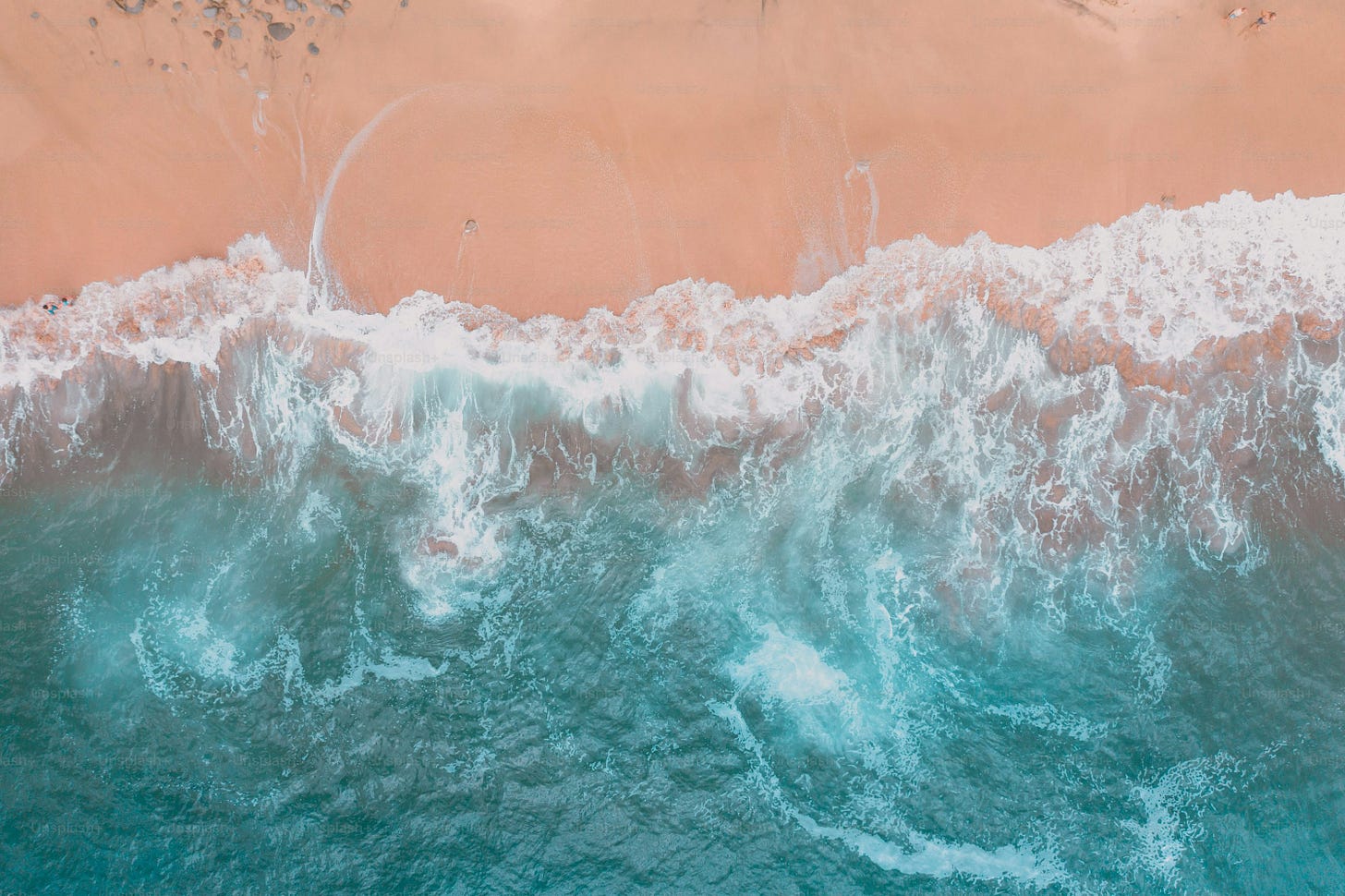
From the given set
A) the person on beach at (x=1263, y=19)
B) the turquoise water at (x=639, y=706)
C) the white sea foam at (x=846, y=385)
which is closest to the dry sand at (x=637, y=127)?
the person on beach at (x=1263, y=19)

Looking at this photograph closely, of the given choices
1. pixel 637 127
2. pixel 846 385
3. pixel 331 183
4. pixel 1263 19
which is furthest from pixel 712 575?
pixel 1263 19

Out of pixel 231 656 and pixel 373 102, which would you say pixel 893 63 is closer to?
pixel 373 102

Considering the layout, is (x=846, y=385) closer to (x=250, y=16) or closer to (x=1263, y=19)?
(x=1263, y=19)

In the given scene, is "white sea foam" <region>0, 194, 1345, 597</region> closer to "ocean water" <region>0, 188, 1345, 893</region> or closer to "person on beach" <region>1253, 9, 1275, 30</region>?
"ocean water" <region>0, 188, 1345, 893</region>

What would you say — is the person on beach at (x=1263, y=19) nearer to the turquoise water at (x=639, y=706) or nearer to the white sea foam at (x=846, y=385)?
the white sea foam at (x=846, y=385)

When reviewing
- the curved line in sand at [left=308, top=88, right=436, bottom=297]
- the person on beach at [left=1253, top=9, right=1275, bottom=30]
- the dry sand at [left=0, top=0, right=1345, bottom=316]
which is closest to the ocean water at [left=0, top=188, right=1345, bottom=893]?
the curved line in sand at [left=308, top=88, right=436, bottom=297]

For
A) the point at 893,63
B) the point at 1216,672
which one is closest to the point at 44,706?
the point at 893,63
